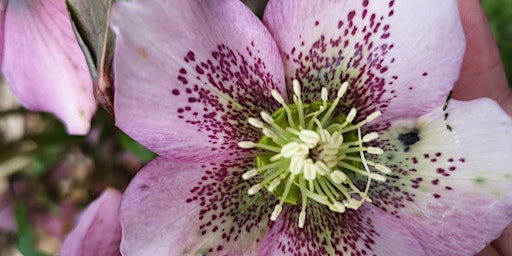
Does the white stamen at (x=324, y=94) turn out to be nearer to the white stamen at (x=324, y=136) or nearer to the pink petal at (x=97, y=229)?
the white stamen at (x=324, y=136)

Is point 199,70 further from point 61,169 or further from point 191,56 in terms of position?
point 61,169

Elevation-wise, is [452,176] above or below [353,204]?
above

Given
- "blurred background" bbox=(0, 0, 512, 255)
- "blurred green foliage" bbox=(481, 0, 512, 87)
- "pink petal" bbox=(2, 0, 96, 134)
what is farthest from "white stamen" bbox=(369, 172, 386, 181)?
"blurred green foliage" bbox=(481, 0, 512, 87)

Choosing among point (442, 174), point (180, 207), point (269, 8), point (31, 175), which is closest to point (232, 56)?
point (269, 8)

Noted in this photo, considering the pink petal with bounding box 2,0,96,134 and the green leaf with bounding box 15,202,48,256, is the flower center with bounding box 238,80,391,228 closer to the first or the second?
the pink petal with bounding box 2,0,96,134

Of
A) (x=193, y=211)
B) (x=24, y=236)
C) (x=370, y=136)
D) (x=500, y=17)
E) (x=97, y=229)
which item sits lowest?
(x=24, y=236)

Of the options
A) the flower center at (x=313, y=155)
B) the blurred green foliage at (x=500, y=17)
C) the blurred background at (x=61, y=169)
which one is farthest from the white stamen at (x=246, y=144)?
the blurred green foliage at (x=500, y=17)

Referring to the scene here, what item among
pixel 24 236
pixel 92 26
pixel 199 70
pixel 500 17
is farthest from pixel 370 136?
pixel 500 17
